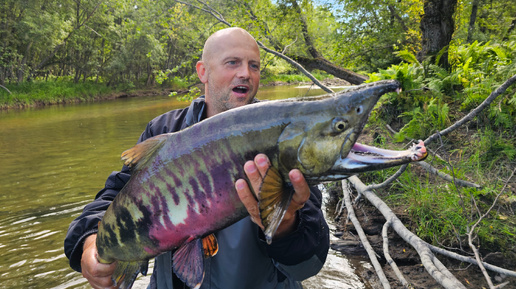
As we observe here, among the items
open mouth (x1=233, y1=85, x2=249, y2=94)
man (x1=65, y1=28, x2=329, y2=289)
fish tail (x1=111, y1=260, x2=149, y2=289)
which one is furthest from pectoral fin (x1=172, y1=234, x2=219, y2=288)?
open mouth (x1=233, y1=85, x2=249, y2=94)

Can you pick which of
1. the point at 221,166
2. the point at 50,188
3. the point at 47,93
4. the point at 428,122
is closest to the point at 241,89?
the point at 221,166

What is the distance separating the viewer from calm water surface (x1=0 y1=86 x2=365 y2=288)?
4729 millimetres

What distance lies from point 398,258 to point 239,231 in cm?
276

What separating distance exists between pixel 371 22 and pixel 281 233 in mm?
12091

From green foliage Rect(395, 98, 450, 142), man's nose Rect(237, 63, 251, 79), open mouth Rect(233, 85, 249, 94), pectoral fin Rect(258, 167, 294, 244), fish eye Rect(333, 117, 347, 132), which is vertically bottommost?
green foliage Rect(395, 98, 450, 142)

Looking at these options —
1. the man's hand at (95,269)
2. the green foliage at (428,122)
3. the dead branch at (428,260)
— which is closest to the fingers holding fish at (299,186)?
the man's hand at (95,269)

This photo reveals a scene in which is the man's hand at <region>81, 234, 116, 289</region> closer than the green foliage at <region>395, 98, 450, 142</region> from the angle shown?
Yes

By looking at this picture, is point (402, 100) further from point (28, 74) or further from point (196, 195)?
point (28, 74)

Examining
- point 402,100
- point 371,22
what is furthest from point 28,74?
point 402,100

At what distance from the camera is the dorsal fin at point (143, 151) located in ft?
6.33

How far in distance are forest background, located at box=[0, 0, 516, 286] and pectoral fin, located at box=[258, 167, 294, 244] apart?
2.55 metres

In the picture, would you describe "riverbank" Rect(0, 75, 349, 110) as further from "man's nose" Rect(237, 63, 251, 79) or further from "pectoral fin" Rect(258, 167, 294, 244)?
"pectoral fin" Rect(258, 167, 294, 244)

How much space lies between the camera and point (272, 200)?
5.36ft

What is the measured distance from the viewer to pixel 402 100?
25.1ft
